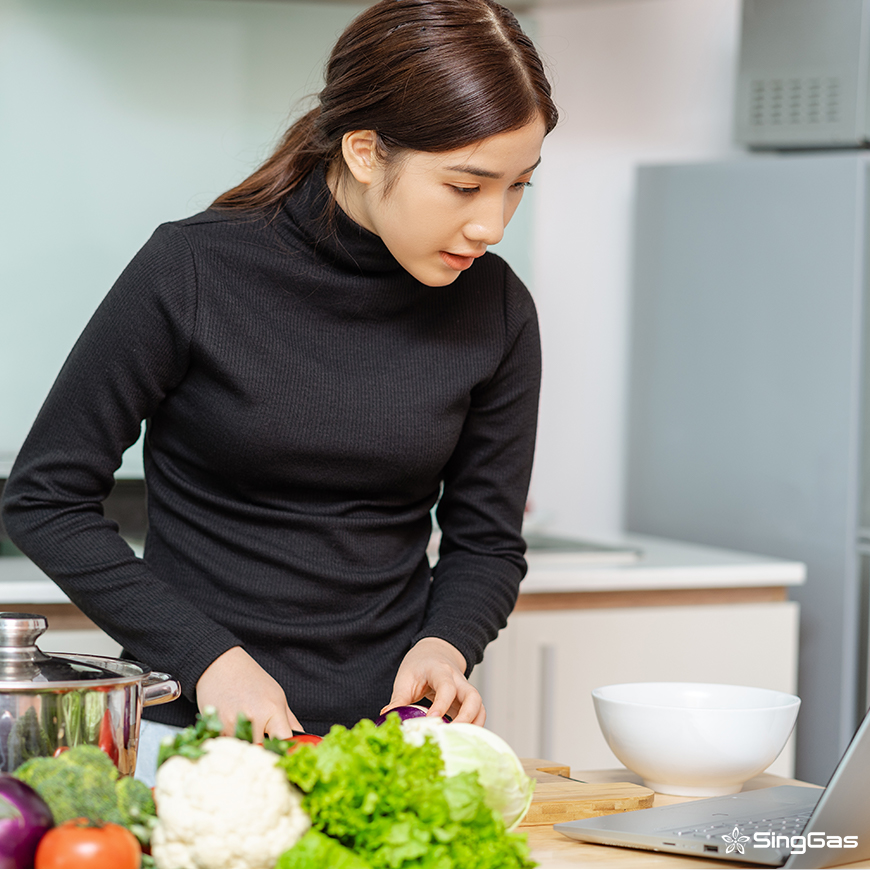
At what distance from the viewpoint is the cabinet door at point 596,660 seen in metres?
1.97

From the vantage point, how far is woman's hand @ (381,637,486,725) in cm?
102

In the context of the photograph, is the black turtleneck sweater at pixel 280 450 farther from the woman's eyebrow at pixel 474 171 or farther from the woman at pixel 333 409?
the woman's eyebrow at pixel 474 171

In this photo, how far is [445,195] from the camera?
1022 millimetres

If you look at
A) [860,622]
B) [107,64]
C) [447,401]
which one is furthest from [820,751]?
[107,64]

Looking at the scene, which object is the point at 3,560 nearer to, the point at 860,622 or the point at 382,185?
the point at 382,185

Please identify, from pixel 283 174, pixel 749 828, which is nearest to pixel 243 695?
pixel 749 828

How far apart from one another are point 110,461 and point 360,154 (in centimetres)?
35

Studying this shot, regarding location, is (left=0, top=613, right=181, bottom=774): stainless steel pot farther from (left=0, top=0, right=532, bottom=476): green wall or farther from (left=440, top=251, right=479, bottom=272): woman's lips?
(left=0, top=0, right=532, bottom=476): green wall

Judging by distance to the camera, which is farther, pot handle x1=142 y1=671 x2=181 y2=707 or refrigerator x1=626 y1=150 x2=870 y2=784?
refrigerator x1=626 y1=150 x2=870 y2=784

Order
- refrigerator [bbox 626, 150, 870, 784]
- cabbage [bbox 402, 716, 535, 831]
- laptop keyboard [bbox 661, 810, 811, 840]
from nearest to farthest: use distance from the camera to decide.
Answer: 1. cabbage [bbox 402, 716, 535, 831]
2. laptop keyboard [bbox 661, 810, 811, 840]
3. refrigerator [bbox 626, 150, 870, 784]

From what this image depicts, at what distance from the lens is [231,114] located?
1991 mm

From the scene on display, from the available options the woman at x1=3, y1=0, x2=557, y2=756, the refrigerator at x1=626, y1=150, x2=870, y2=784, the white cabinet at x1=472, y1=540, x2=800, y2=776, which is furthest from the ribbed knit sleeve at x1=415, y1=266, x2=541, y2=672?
the refrigerator at x1=626, y1=150, x2=870, y2=784

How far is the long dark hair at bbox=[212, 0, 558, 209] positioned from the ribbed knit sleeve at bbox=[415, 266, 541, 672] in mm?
268

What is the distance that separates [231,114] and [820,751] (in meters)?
1.53
